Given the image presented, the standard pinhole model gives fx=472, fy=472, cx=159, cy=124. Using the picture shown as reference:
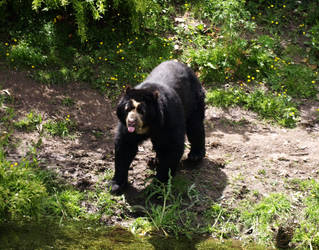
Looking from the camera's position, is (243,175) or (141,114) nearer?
(141,114)

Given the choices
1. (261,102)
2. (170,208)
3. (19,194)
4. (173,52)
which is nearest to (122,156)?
(170,208)

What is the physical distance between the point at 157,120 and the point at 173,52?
4.03 m

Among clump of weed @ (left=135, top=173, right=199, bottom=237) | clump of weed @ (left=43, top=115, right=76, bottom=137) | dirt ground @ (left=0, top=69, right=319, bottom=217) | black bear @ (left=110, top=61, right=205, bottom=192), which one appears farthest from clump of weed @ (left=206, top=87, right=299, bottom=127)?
clump of weed @ (left=135, top=173, right=199, bottom=237)

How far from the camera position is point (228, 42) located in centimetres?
913

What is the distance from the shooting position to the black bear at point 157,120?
17.3 feet

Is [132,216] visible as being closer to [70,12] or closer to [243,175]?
[243,175]

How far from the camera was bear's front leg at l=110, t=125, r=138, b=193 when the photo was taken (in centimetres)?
552

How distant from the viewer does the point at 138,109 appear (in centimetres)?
524

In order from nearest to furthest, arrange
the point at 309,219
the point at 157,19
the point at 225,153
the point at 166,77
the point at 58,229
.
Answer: the point at 58,229
the point at 309,219
the point at 166,77
the point at 225,153
the point at 157,19

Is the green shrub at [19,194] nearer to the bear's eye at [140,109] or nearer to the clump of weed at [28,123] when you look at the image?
the bear's eye at [140,109]

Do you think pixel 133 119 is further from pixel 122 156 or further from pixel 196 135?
pixel 196 135

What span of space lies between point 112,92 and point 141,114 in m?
3.05

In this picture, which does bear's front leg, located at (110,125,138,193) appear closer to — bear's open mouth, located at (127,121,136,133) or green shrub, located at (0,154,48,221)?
bear's open mouth, located at (127,121,136,133)

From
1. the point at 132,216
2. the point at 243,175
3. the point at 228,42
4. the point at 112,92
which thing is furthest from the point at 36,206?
the point at 228,42
